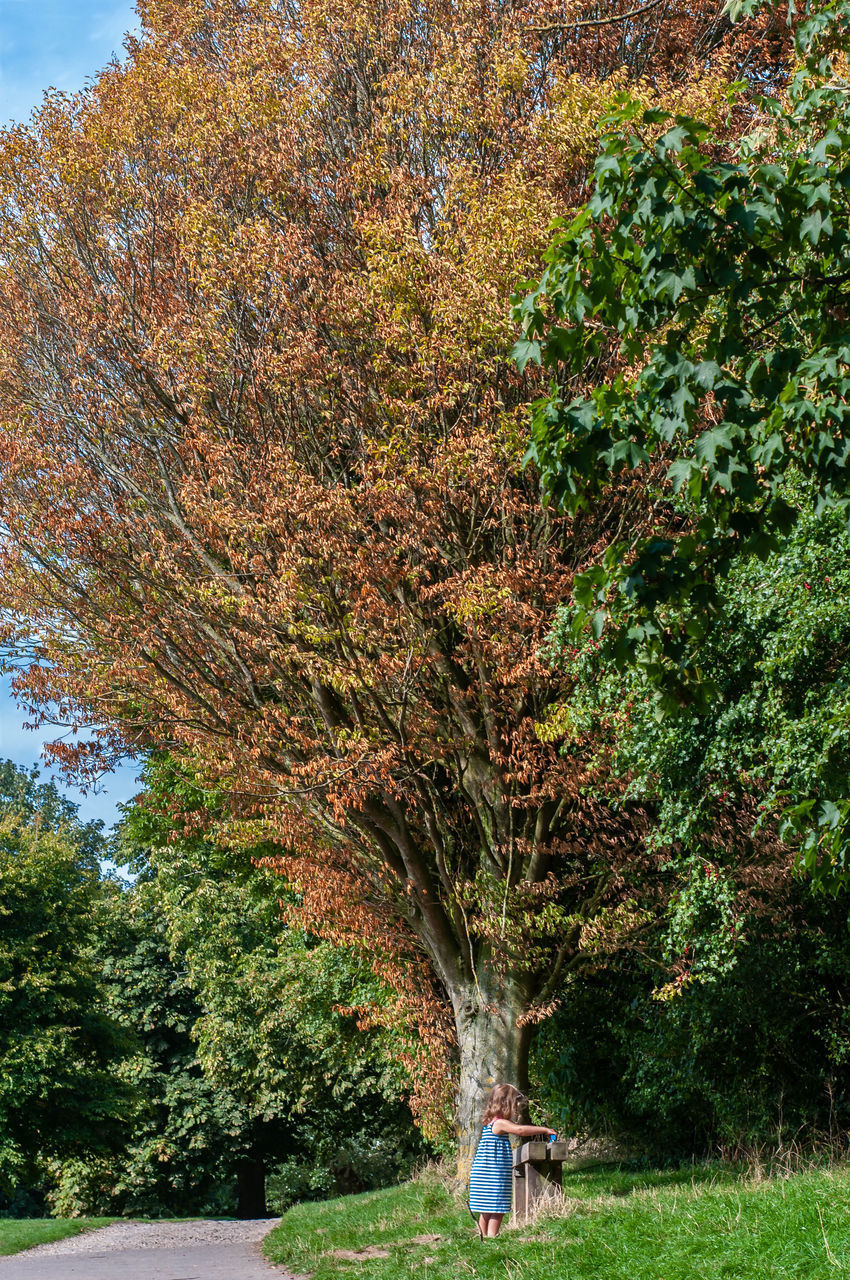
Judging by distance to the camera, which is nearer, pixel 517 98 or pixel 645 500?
pixel 645 500

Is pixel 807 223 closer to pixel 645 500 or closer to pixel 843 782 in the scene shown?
pixel 843 782

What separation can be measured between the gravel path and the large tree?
3.27 metres

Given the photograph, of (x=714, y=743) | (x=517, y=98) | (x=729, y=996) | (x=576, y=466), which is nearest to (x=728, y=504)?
(x=576, y=466)

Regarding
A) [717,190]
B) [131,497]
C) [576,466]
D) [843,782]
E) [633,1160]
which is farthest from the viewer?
[633,1160]

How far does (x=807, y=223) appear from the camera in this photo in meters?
4.19

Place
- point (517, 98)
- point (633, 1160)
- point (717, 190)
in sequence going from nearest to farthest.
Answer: point (717, 190) < point (517, 98) < point (633, 1160)

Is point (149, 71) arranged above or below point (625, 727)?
above

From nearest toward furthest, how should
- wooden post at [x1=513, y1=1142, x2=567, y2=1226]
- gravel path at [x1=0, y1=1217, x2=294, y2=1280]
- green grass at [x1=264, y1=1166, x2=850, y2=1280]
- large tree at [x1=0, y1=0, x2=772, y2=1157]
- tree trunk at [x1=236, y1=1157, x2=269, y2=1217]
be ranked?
green grass at [x1=264, y1=1166, x2=850, y2=1280] → wooden post at [x1=513, y1=1142, x2=567, y2=1226] → gravel path at [x1=0, y1=1217, x2=294, y2=1280] → large tree at [x1=0, y1=0, x2=772, y2=1157] → tree trunk at [x1=236, y1=1157, x2=269, y2=1217]

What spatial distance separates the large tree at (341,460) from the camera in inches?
475

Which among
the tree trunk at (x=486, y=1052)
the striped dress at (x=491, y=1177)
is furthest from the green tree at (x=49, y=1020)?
the striped dress at (x=491, y=1177)

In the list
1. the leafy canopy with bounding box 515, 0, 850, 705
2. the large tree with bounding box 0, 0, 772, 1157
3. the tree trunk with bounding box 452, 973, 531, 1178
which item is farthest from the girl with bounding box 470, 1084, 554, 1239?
the leafy canopy with bounding box 515, 0, 850, 705

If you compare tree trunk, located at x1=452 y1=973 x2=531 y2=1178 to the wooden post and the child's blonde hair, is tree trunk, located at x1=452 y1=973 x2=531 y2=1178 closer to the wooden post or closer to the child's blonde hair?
the wooden post

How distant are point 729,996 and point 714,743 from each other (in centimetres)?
457

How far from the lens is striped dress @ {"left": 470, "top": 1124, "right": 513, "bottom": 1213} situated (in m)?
A: 9.21
